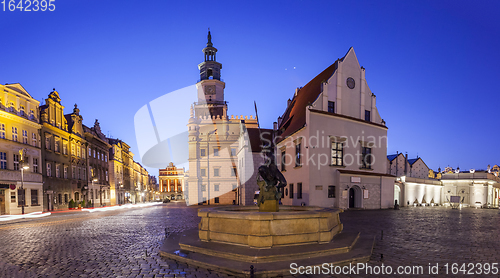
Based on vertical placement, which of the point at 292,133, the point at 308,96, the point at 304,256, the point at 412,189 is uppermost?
the point at 308,96

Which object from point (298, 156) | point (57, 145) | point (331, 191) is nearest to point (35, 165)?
point (57, 145)

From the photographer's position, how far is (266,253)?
292 inches

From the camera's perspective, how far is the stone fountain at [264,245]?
280 inches

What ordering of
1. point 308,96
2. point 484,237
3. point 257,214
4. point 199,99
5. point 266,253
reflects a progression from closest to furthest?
point 266,253
point 257,214
point 484,237
point 308,96
point 199,99

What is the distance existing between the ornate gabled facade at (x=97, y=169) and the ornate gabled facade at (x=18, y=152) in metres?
11.9

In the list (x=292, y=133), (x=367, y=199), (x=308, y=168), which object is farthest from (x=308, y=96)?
(x=367, y=199)

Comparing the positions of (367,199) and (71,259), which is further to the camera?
(367,199)

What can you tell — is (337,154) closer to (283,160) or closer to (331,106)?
(331,106)

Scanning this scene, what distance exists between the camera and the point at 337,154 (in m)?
27.6

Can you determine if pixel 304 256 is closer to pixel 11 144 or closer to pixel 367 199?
pixel 367 199

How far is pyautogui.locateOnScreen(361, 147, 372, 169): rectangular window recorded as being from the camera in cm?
2930

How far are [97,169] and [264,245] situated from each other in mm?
52089

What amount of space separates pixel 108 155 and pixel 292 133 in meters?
47.9

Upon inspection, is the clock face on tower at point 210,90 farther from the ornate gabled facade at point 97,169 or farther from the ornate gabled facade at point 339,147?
the ornate gabled facade at point 339,147
